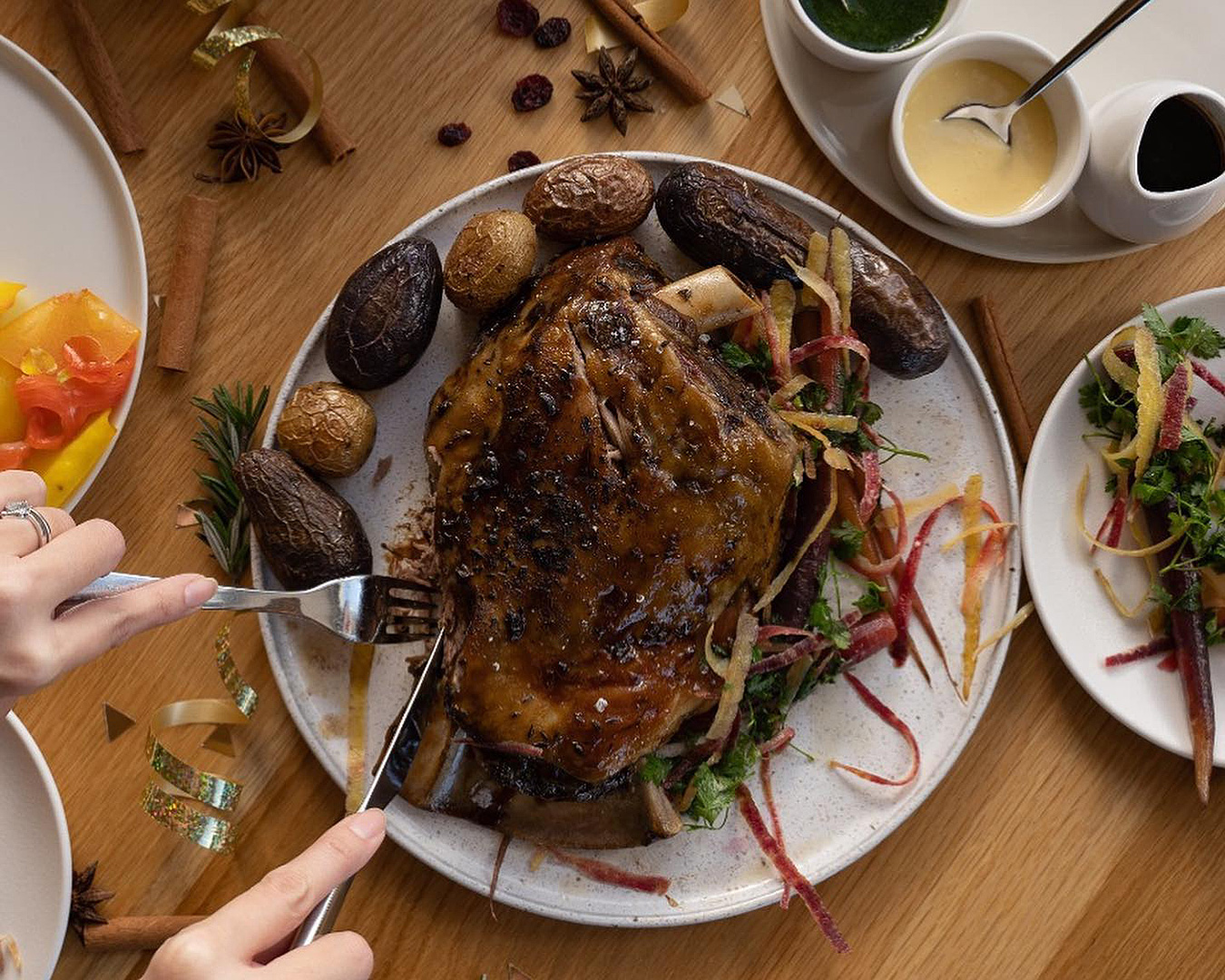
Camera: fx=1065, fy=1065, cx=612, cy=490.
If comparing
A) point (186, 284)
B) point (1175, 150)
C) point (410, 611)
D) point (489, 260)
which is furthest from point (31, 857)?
point (1175, 150)

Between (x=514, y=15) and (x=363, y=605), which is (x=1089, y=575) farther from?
(x=514, y=15)

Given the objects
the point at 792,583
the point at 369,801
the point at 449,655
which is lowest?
the point at 369,801

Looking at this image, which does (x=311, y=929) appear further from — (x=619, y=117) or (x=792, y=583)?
(x=619, y=117)

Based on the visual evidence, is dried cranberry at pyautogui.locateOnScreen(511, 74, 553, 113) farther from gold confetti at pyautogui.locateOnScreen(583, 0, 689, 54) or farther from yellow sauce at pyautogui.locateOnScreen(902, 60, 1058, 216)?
yellow sauce at pyautogui.locateOnScreen(902, 60, 1058, 216)

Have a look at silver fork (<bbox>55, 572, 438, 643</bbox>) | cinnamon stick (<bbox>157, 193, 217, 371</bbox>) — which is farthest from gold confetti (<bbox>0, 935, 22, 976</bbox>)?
cinnamon stick (<bbox>157, 193, 217, 371</bbox>)

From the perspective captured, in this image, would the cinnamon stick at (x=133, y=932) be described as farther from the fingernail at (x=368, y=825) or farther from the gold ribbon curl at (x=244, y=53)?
the gold ribbon curl at (x=244, y=53)

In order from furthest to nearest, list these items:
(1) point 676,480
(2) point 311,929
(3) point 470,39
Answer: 1. (3) point 470,39
2. (1) point 676,480
3. (2) point 311,929

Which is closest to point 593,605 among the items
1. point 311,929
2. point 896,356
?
point 311,929
